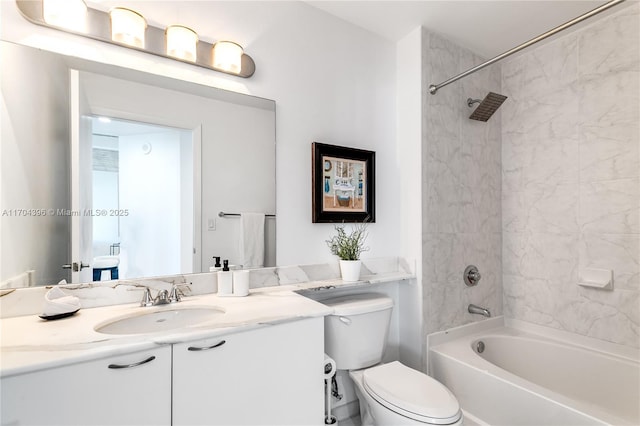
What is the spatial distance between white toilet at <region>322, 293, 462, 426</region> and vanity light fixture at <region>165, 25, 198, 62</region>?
140 centimetres

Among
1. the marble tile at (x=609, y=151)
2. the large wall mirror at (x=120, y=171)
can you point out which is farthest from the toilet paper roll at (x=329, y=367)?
the marble tile at (x=609, y=151)

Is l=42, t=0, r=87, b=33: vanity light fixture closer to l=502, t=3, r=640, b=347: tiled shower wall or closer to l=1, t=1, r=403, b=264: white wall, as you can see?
l=1, t=1, r=403, b=264: white wall

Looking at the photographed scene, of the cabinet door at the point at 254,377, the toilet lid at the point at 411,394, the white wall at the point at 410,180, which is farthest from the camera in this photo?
the white wall at the point at 410,180

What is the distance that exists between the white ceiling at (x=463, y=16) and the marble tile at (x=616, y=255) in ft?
4.40

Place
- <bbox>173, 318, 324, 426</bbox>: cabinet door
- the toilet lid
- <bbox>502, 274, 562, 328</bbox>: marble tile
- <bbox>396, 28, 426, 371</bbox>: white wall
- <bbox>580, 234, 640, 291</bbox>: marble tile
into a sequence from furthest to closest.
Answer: <bbox>502, 274, 562, 328</bbox>: marble tile
<bbox>396, 28, 426, 371</bbox>: white wall
<bbox>580, 234, 640, 291</bbox>: marble tile
the toilet lid
<bbox>173, 318, 324, 426</bbox>: cabinet door

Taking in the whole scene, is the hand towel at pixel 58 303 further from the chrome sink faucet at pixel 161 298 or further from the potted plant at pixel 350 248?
the potted plant at pixel 350 248

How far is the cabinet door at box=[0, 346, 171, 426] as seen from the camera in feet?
2.60

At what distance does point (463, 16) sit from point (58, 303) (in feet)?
8.08

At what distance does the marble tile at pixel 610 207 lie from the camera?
5.84 feet

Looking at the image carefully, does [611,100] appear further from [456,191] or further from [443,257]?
[443,257]

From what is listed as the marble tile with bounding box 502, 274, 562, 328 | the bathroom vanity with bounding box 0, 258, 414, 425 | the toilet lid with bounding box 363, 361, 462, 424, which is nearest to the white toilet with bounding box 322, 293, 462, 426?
the toilet lid with bounding box 363, 361, 462, 424

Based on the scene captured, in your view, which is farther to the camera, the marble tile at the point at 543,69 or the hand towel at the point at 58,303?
the marble tile at the point at 543,69

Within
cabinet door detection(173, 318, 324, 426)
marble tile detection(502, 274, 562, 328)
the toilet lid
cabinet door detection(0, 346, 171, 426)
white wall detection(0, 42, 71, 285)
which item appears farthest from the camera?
marble tile detection(502, 274, 562, 328)

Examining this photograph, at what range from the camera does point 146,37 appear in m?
1.39
